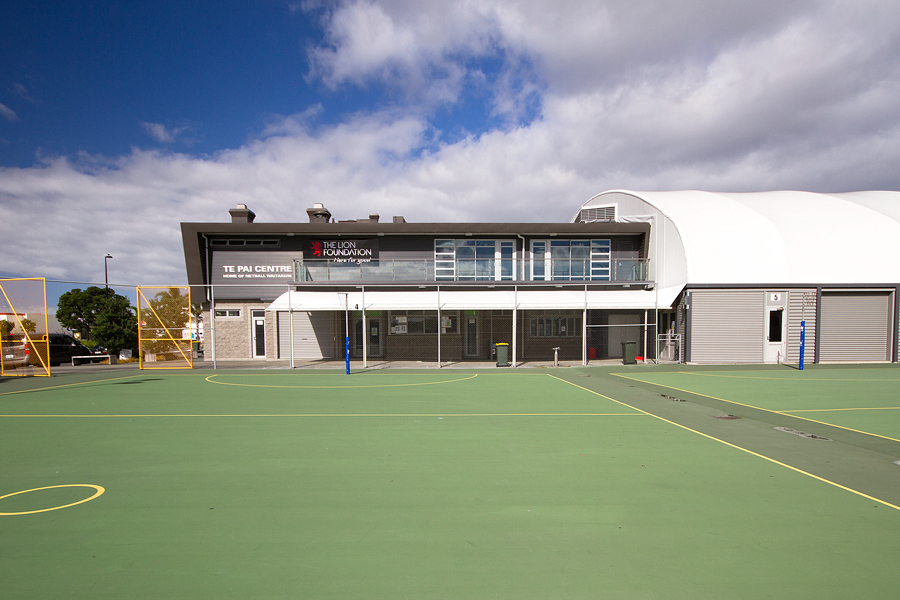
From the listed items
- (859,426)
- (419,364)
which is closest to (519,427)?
(859,426)

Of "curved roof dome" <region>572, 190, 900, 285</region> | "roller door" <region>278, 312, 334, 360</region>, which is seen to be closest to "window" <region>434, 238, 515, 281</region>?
"roller door" <region>278, 312, 334, 360</region>

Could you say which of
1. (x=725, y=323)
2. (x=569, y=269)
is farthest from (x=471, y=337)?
(x=725, y=323)

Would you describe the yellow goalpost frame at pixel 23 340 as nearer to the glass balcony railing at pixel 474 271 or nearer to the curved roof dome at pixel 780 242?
the glass balcony railing at pixel 474 271

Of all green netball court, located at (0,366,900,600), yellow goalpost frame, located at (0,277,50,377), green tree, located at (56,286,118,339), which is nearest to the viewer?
green netball court, located at (0,366,900,600)

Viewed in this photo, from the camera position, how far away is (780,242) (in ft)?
66.8

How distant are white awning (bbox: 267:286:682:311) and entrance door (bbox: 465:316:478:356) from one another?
2203mm

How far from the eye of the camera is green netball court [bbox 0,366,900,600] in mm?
3545

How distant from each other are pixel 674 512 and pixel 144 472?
7368 mm

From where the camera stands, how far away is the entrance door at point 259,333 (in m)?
23.4

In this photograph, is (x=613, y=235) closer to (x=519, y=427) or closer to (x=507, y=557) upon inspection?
(x=519, y=427)

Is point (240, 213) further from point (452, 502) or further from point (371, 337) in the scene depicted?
point (452, 502)

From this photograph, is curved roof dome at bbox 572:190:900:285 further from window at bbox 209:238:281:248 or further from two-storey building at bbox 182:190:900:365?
window at bbox 209:238:281:248

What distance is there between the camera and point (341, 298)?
2125 centimetres

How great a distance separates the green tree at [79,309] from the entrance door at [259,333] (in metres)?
17.1
